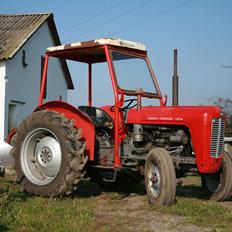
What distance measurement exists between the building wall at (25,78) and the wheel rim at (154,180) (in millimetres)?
11998

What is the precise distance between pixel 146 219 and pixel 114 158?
148cm

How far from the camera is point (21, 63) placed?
19.6 m

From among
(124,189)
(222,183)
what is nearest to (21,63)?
(124,189)

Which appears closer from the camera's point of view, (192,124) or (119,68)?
(192,124)

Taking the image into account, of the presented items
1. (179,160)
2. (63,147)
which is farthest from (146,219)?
(63,147)

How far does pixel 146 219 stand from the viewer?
207 inches

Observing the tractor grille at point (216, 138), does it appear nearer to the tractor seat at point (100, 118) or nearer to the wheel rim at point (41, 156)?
the tractor seat at point (100, 118)

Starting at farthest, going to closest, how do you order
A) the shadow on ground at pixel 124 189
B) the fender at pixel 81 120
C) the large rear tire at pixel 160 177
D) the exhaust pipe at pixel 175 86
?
the exhaust pipe at pixel 175 86
the shadow on ground at pixel 124 189
the fender at pixel 81 120
the large rear tire at pixel 160 177

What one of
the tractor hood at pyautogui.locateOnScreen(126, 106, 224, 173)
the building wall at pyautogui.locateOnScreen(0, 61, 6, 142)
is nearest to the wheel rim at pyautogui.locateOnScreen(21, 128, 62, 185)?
the tractor hood at pyautogui.locateOnScreen(126, 106, 224, 173)

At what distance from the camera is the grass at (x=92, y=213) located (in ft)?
15.9

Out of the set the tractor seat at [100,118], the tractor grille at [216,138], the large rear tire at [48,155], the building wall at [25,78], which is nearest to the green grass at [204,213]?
the tractor grille at [216,138]

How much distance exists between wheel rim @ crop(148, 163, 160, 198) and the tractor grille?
74 centimetres

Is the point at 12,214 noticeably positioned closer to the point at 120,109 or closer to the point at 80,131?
the point at 80,131

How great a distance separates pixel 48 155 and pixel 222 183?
2509mm
